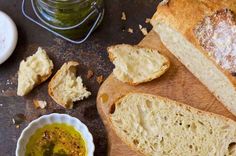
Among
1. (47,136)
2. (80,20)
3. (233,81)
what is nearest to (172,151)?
(233,81)

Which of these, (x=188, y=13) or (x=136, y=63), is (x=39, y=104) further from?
(x=188, y=13)

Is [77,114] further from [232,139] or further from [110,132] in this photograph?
[232,139]

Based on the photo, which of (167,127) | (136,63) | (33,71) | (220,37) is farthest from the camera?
(33,71)

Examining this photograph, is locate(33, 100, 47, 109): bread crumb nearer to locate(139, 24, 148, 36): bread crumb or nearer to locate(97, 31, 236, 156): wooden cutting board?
locate(97, 31, 236, 156): wooden cutting board

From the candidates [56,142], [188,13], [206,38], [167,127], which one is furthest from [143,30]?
[56,142]

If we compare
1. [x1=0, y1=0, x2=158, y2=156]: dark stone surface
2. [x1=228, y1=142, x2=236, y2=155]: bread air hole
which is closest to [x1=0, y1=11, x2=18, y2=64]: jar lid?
[x1=0, y1=0, x2=158, y2=156]: dark stone surface
